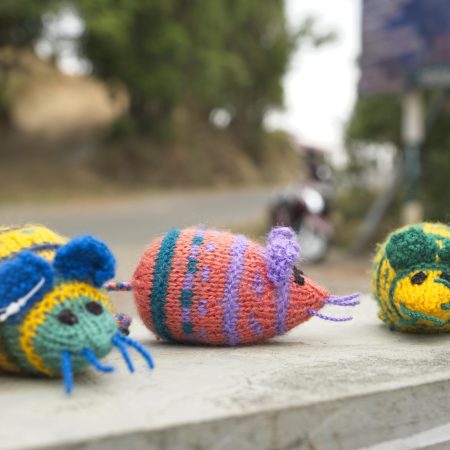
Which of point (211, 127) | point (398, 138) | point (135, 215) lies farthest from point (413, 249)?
point (211, 127)

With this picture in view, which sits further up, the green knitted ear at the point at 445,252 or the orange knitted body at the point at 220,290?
the green knitted ear at the point at 445,252

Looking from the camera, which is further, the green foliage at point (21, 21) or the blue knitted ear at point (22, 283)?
the green foliage at point (21, 21)

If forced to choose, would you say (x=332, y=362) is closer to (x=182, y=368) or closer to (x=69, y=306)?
(x=182, y=368)

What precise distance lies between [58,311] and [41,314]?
39 millimetres

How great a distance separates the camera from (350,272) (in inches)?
328

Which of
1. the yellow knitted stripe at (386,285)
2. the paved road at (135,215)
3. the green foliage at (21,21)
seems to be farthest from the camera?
the green foliage at (21,21)

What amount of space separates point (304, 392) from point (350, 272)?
6715 millimetres

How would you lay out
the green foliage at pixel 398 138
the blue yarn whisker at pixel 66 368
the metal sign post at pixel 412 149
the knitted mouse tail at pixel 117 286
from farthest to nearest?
the green foliage at pixel 398 138
the metal sign post at pixel 412 149
the knitted mouse tail at pixel 117 286
the blue yarn whisker at pixel 66 368

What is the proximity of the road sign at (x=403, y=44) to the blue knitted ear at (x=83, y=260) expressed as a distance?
6.82 metres

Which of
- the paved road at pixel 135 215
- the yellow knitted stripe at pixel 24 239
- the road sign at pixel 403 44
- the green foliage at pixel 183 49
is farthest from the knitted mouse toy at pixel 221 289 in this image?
the green foliage at pixel 183 49

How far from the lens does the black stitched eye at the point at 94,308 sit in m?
1.80

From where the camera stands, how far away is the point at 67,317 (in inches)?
68.7

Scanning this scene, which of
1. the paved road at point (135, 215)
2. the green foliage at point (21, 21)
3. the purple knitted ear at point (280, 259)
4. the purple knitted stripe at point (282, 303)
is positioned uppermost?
the green foliage at point (21, 21)

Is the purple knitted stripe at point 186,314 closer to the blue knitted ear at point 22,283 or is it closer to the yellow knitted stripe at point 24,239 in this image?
the yellow knitted stripe at point 24,239
